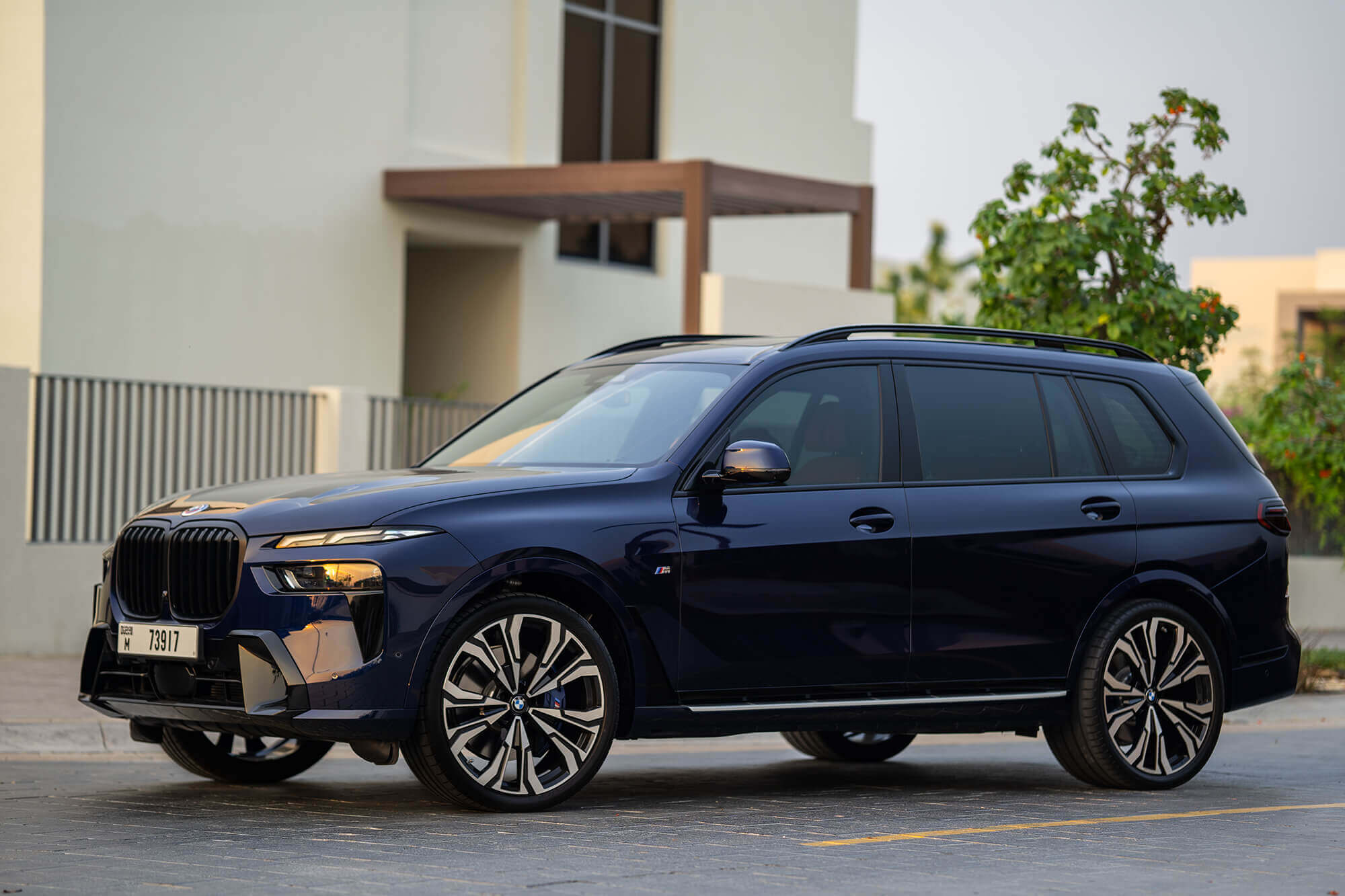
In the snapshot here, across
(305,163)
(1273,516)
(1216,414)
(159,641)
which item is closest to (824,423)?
(1216,414)

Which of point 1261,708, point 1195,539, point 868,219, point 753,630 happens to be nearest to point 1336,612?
point 868,219

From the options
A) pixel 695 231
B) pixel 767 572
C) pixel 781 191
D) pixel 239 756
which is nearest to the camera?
pixel 767 572

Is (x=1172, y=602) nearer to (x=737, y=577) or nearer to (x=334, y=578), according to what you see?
(x=737, y=577)

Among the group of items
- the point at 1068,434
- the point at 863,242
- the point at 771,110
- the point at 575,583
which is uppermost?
the point at 771,110

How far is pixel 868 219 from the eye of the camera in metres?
21.9

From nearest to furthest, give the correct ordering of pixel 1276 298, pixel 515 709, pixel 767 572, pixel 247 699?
pixel 247 699, pixel 515 709, pixel 767 572, pixel 1276 298

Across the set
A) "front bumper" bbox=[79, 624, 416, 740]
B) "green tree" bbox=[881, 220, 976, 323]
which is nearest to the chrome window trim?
"front bumper" bbox=[79, 624, 416, 740]

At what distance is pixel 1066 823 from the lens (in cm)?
766

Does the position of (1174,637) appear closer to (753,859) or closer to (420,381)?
(753,859)

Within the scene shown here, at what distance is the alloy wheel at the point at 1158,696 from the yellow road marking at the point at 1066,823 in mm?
545

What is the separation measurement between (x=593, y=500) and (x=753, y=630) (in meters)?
0.87

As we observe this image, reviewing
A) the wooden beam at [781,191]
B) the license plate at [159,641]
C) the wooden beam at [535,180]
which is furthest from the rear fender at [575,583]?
the wooden beam at [781,191]

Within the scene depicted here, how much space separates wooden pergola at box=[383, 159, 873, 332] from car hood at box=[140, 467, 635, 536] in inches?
466

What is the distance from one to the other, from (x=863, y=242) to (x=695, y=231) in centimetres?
293
